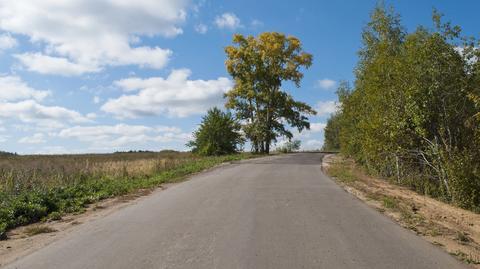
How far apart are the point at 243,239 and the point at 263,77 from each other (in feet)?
147

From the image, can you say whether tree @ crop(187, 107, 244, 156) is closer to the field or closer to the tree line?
the tree line

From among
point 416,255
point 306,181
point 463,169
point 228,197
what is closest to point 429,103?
point 463,169

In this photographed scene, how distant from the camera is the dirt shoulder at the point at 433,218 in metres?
8.29

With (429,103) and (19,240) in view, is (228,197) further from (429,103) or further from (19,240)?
(429,103)

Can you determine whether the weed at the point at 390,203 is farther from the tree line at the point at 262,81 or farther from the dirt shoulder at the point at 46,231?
the tree line at the point at 262,81

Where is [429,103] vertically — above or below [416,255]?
above

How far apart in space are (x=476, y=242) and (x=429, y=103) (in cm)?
847

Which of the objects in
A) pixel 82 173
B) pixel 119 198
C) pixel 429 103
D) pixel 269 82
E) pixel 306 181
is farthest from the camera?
pixel 269 82

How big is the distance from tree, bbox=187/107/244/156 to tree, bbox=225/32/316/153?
3.56 meters

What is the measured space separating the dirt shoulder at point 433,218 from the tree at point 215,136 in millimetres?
30059

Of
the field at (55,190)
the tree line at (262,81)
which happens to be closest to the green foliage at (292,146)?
the tree line at (262,81)

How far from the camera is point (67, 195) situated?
14.6 metres

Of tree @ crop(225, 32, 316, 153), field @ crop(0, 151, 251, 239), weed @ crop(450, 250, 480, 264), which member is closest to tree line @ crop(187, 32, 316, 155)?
tree @ crop(225, 32, 316, 153)

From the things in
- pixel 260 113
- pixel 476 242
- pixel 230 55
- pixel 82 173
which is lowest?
pixel 476 242
